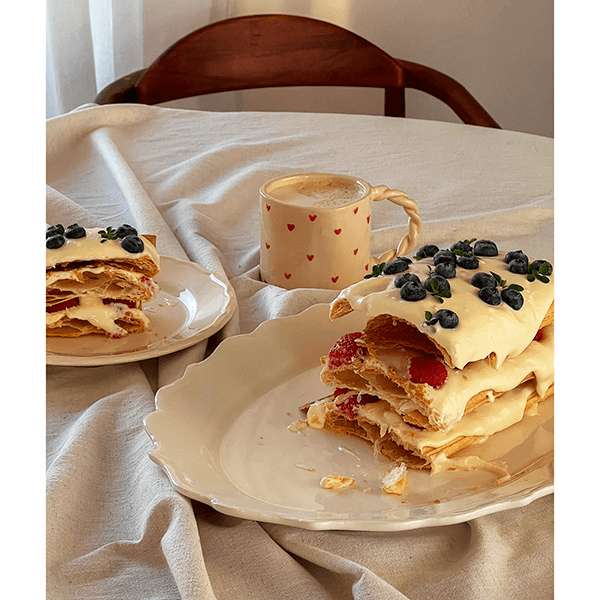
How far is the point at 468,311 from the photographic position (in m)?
0.86

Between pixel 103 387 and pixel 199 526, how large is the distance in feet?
1.02

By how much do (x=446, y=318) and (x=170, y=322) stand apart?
1.61ft

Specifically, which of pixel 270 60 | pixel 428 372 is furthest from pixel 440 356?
pixel 270 60

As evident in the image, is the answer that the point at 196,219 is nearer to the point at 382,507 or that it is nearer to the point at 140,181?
the point at 140,181

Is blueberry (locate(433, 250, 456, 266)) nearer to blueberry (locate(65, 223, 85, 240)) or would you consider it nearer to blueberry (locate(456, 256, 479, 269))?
blueberry (locate(456, 256, 479, 269))

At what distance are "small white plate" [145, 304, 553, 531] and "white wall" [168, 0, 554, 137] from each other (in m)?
2.46

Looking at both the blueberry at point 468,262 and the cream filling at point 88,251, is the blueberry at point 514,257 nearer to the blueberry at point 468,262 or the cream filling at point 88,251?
the blueberry at point 468,262

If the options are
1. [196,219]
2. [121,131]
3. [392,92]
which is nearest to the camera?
[196,219]

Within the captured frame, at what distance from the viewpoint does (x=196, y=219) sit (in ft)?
4.97

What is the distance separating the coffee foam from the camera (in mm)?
1250

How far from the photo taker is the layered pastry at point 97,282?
1127 mm

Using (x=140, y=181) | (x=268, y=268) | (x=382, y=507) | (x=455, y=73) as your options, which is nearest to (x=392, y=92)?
(x=455, y=73)

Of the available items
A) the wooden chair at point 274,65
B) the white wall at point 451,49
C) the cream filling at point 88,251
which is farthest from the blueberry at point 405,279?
the white wall at point 451,49

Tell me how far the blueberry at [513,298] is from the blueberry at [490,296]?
1 centimetres
